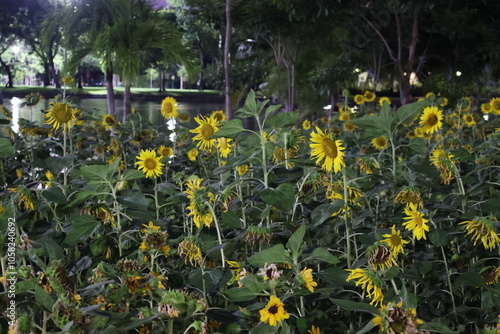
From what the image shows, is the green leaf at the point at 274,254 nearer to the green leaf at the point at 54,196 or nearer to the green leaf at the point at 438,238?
the green leaf at the point at 438,238

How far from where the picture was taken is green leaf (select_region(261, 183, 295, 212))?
107 cm

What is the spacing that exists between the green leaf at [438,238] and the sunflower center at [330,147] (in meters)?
0.23

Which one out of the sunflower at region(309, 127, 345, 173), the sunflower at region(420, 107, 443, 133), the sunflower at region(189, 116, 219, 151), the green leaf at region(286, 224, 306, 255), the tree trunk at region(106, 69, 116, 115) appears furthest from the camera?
the tree trunk at region(106, 69, 116, 115)

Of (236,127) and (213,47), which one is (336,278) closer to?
(236,127)

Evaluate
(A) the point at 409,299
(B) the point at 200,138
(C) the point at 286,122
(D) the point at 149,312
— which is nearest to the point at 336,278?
(A) the point at 409,299

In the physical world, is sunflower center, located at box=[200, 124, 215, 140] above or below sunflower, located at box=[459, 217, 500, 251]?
above

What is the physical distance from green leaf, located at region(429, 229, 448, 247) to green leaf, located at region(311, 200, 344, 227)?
0.18 m

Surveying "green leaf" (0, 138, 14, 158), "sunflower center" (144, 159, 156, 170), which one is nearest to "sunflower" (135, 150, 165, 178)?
"sunflower center" (144, 159, 156, 170)

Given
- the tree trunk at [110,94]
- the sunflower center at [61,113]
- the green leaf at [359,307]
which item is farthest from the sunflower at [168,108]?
the tree trunk at [110,94]

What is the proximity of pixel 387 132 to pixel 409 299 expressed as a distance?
609 millimetres

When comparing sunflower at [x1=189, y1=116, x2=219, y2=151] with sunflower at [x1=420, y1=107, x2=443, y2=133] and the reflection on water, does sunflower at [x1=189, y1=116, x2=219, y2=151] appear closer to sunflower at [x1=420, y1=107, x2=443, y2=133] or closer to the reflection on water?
the reflection on water

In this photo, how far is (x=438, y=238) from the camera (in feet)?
3.77

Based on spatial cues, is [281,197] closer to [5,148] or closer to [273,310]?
[273,310]

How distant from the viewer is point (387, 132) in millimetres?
1339
